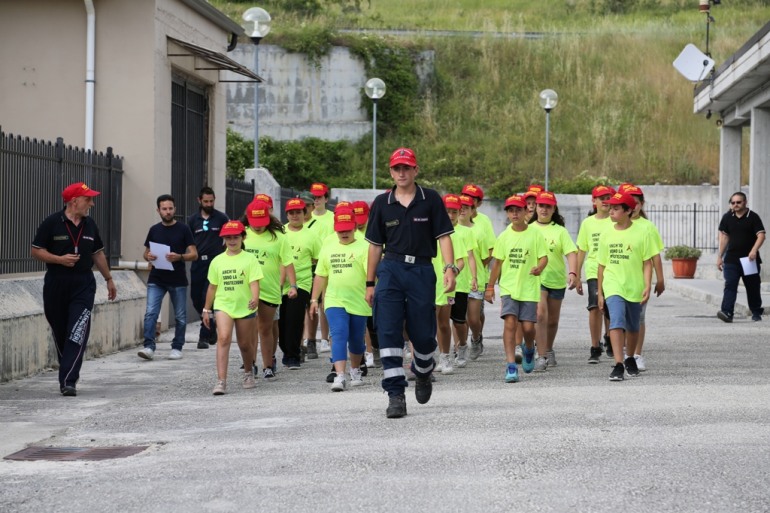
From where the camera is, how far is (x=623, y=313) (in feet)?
41.3

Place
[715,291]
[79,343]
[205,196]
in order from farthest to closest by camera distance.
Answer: [715,291] → [205,196] → [79,343]

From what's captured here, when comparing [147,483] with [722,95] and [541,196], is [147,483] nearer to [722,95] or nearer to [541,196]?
[541,196]

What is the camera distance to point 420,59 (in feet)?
173

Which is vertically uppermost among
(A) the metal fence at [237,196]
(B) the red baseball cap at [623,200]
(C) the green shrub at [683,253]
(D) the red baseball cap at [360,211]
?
(A) the metal fence at [237,196]

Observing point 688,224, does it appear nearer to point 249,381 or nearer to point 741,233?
point 741,233

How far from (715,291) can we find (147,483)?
21862 millimetres

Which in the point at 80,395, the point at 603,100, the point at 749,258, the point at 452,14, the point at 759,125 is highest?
the point at 452,14

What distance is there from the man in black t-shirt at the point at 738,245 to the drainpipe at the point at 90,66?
977 centimetres

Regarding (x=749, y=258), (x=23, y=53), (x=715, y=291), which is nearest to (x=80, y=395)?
(x=23, y=53)

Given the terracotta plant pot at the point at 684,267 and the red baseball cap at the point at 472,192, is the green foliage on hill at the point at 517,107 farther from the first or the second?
the red baseball cap at the point at 472,192

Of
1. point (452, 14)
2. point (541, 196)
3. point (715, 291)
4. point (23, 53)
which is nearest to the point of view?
point (541, 196)

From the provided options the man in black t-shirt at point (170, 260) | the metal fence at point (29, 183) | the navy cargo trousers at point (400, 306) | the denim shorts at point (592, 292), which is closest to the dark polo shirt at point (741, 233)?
the denim shorts at point (592, 292)

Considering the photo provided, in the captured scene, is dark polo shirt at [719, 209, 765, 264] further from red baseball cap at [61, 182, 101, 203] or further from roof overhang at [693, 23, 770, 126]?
red baseball cap at [61, 182, 101, 203]

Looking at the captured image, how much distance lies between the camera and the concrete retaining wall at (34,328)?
12859 mm
